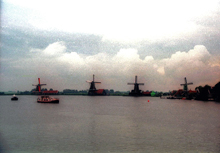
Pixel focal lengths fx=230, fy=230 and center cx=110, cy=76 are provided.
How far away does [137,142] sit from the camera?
15.4 m

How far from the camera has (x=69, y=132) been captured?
18234 mm

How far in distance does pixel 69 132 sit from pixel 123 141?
4.89 meters

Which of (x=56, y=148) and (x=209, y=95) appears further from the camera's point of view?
(x=209, y=95)

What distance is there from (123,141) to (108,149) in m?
2.01

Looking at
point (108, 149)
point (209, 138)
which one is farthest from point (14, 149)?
point (209, 138)

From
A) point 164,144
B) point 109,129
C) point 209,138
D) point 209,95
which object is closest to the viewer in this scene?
point 164,144

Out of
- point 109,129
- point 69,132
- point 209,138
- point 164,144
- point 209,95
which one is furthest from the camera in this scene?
point 209,95

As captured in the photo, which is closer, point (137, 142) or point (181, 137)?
point (137, 142)

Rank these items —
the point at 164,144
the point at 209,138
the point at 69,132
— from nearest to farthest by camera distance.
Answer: the point at 164,144
the point at 209,138
the point at 69,132

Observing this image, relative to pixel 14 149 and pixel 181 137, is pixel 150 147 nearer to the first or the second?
pixel 181 137

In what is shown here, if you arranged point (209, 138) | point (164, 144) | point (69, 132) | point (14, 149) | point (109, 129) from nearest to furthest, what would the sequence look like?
1. point (14, 149)
2. point (164, 144)
3. point (209, 138)
4. point (69, 132)
5. point (109, 129)

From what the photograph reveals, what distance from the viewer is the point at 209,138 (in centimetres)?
1684

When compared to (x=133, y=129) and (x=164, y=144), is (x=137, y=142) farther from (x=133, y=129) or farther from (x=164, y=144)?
(x=133, y=129)

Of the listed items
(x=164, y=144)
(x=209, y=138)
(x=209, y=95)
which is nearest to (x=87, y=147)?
(x=164, y=144)
